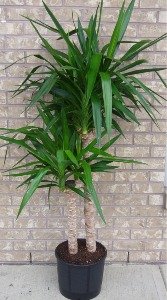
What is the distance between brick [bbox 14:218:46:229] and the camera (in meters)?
2.51

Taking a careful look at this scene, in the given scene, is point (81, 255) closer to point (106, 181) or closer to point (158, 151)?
point (106, 181)

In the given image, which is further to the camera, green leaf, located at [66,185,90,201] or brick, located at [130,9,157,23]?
brick, located at [130,9,157,23]

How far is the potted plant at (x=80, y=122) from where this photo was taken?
70.3 inches

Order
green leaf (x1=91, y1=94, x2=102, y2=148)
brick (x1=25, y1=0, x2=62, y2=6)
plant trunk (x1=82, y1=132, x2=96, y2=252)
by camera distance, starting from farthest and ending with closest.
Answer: brick (x1=25, y1=0, x2=62, y2=6) → plant trunk (x1=82, y1=132, x2=96, y2=252) → green leaf (x1=91, y1=94, x2=102, y2=148)

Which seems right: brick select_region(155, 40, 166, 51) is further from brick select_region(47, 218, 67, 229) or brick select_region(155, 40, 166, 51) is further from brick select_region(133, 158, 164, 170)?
brick select_region(47, 218, 67, 229)

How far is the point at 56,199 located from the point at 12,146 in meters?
0.47

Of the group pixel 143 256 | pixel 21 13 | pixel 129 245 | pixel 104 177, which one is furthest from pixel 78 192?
pixel 21 13

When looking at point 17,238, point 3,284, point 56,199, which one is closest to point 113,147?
point 56,199

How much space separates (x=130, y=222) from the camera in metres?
2.51

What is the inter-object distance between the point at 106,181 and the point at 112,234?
1.30ft

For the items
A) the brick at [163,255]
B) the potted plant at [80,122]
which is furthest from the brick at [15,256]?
the brick at [163,255]

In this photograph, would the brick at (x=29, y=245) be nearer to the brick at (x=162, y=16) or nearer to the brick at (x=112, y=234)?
the brick at (x=112, y=234)

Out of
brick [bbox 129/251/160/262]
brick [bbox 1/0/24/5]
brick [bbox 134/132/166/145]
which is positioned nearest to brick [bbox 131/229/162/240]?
brick [bbox 129/251/160/262]

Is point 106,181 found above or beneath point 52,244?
above
